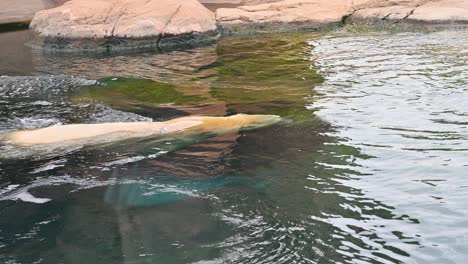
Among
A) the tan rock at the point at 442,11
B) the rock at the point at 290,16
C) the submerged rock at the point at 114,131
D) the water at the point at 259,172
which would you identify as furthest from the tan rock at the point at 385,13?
the submerged rock at the point at 114,131

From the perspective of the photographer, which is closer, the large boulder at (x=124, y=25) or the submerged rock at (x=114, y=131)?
the submerged rock at (x=114, y=131)

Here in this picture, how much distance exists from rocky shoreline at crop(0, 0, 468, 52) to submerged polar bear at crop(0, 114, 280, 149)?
18.3ft

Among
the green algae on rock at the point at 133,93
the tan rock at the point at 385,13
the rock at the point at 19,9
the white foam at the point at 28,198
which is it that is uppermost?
the rock at the point at 19,9

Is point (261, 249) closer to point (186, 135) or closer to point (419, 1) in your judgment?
point (186, 135)

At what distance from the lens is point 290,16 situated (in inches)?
483

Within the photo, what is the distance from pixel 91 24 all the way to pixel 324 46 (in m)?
4.59

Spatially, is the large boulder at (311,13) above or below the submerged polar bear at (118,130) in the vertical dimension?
above

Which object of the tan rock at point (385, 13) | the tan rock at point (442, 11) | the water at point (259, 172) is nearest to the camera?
the water at point (259, 172)

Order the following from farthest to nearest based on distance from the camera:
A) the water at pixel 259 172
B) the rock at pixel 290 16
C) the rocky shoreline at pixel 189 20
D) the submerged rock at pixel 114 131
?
1. the rock at pixel 290 16
2. the rocky shoreline at pixel 189 20
3. the submerged rock at pixel 114 131
4. the water at pixel 259 172

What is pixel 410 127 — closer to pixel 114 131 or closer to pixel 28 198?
pixel 114 131

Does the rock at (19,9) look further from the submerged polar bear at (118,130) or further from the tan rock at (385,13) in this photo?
the submerged polar bear at (118,130)

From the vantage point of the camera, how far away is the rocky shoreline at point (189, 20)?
11.3 meters

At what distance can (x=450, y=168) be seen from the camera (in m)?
4.42

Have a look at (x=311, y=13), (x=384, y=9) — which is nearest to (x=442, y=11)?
(x=384, y=9)
